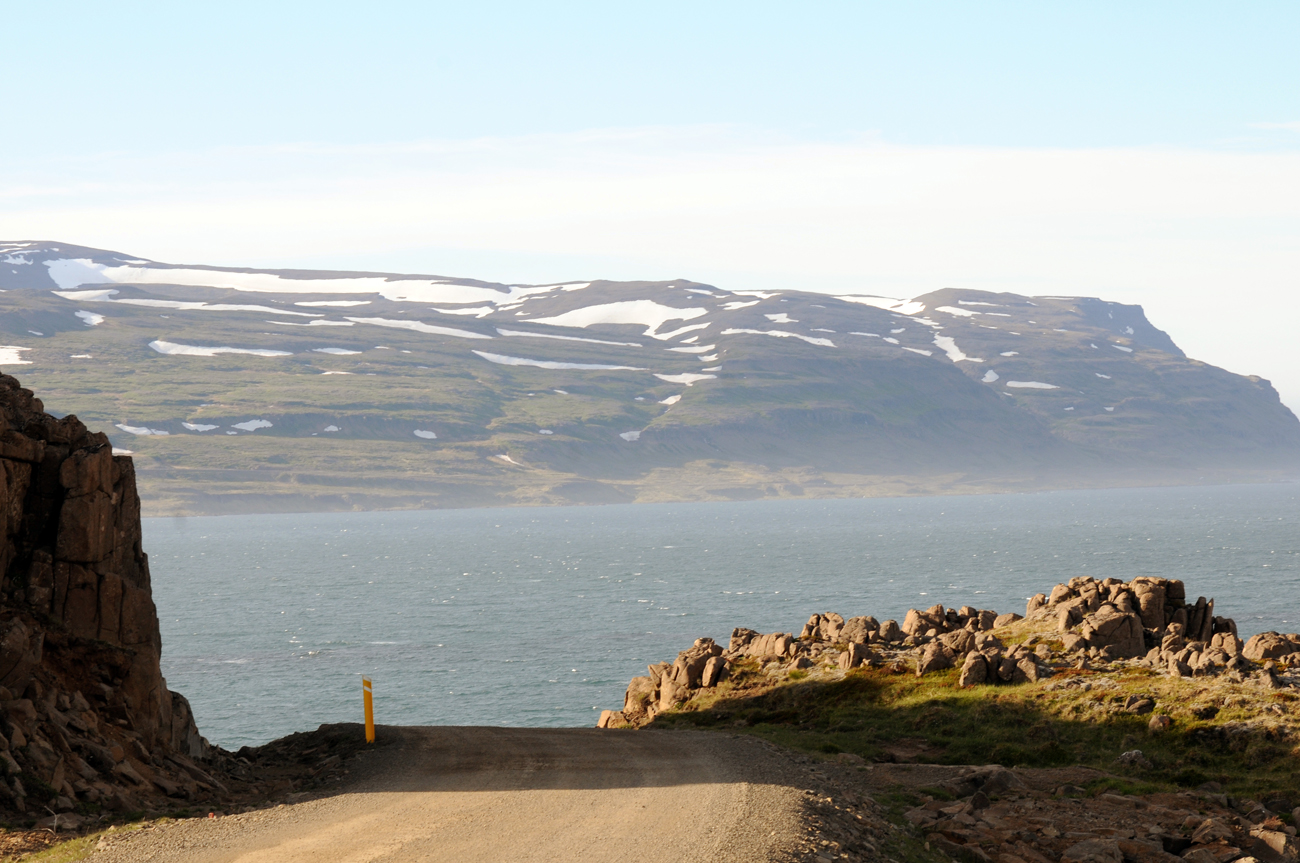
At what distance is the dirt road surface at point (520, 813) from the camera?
1864cm

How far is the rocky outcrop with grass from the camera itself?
3800 cm

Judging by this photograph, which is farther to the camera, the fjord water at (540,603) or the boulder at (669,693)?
the fjord water at (540,603)

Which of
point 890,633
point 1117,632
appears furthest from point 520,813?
point 890,633

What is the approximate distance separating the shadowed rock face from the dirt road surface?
4.09m

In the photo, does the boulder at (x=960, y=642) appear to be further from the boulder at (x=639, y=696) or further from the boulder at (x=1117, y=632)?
the boulder at (x=639, y=696)

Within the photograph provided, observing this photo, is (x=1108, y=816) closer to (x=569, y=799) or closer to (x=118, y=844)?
(x=569, y=799)

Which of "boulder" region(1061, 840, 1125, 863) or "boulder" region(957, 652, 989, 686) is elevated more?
"boulder" region(1061, 840, 1125, 863)

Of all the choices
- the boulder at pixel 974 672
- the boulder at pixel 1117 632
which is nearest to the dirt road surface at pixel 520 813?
the boulder at pixel 974 672

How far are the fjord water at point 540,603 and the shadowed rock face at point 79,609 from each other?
36.9 metres

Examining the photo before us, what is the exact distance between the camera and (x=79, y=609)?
87.2 feet

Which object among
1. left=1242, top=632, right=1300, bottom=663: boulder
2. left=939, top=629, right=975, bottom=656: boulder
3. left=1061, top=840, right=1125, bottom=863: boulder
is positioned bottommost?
left=939, top=629, right=975, bottom=656: boulder

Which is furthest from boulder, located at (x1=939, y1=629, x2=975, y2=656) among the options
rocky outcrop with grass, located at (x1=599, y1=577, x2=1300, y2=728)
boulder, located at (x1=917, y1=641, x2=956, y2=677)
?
boulder, located at (x1=917, y1=641, x2=956, y2=677)

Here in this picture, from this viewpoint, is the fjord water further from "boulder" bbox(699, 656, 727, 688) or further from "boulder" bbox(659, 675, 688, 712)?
"boulder" bbox(699, 656, 727, 688)

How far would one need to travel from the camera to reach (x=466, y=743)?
29766mm
